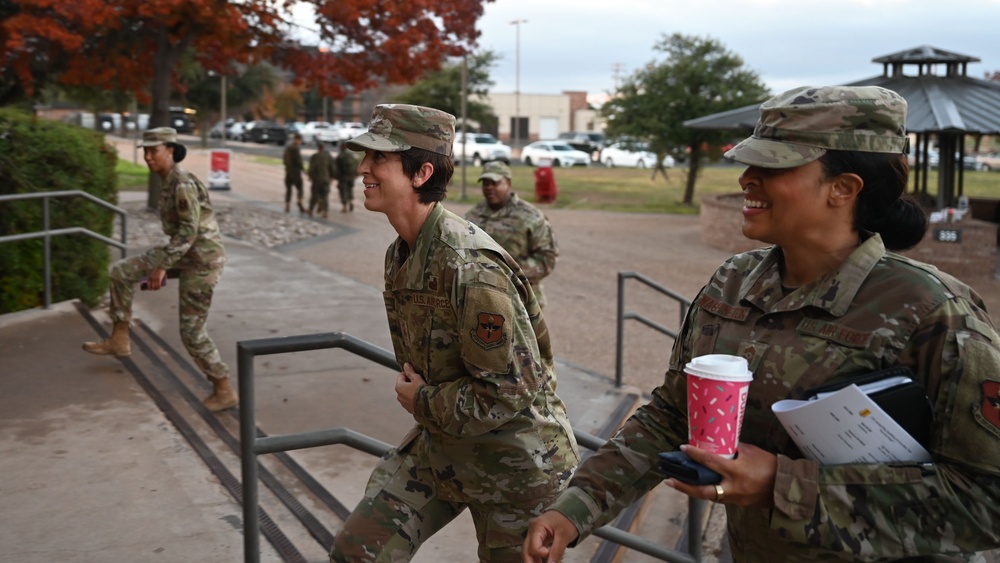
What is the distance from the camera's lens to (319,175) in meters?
20.3

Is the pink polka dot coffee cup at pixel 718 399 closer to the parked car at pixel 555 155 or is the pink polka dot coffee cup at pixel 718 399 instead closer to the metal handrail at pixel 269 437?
the metal handrail at pixel 269 437

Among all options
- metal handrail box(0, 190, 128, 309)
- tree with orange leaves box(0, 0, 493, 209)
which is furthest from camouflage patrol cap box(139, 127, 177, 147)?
tree with orange leaves box(0, 0, 493, 209)

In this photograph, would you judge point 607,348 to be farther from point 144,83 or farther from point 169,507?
point 144,83

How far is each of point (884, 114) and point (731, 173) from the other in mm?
45043

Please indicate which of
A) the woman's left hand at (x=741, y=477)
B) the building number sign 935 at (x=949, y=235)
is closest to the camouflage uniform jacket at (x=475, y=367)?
the woman's left hand at (x=741, y=477)

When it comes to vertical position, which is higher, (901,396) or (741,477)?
(901,396)

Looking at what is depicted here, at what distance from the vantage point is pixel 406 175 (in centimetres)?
310

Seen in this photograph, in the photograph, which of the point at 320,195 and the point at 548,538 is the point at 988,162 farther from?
the point at 548,538

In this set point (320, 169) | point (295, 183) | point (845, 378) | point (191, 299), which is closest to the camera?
point (845, 378)

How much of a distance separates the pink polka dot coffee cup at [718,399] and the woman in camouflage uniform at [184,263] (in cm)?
Answer: 503

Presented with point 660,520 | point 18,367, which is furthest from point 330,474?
point 18,367

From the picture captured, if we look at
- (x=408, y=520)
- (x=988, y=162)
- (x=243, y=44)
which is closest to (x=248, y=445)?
(x=408, y=520)

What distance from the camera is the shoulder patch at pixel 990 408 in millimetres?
1816

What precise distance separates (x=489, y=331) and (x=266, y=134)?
2287 inches
